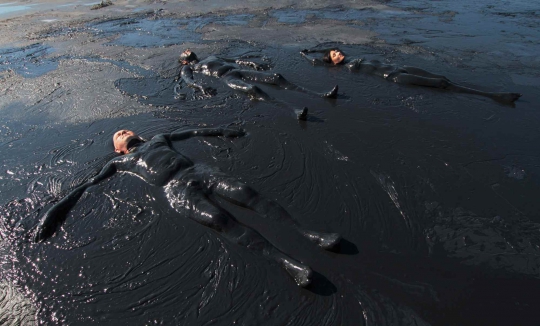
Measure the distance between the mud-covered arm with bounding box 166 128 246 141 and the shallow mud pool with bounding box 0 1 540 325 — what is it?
18 cm

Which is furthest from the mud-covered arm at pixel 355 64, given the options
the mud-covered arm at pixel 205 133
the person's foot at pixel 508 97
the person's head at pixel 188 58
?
the person's head at pixel 188 58

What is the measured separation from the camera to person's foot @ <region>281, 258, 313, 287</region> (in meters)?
4.31

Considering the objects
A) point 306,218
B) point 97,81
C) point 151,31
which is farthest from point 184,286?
point 151,31

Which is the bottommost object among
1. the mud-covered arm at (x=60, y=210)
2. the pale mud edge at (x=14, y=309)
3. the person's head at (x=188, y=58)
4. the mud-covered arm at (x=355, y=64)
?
the pale mud edge at (x=14, y=309)

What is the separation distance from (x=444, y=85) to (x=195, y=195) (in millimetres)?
7713

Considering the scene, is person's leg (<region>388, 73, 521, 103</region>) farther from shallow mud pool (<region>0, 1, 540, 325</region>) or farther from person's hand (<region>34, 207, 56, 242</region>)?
person's hand (<region>34, 207, 56, 242</region>)

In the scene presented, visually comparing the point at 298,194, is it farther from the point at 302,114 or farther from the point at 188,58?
the point at 188,58

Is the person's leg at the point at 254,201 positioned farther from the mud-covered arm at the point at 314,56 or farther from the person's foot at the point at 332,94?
the mud-covered arm at the point at 314,56

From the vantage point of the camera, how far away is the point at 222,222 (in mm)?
5254

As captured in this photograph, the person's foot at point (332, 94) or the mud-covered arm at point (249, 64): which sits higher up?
the mud-covered arm at point (249, 64)

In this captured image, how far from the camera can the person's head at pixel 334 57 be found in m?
11.0

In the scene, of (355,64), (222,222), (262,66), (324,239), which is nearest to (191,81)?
(262,66)

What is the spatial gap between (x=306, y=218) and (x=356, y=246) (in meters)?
0.96

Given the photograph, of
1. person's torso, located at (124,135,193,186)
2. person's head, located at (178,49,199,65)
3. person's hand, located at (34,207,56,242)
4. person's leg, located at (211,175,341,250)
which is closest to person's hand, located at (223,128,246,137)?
person's torso, located at (124,135,193,186)
